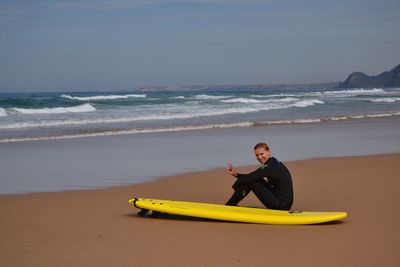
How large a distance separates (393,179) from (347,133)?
29.9ft

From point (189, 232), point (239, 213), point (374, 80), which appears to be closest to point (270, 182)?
point (239, 213)

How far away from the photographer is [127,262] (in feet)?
16.7

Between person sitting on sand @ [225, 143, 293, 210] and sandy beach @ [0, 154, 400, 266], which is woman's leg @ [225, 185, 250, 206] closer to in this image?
person sitting on sand @ [225, 143, 293, 210]

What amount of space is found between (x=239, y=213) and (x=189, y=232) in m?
0.66

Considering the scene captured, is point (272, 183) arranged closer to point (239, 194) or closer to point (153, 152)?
point (239, 194)

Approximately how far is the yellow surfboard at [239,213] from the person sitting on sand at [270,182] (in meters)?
0.22

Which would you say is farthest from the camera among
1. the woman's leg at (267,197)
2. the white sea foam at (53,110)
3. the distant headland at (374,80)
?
the distant headland at (374,80)

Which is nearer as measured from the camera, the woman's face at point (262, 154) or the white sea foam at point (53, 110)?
the woman's face at point (262, 154)

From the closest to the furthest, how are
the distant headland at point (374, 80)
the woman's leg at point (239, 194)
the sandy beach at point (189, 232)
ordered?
the sandy beach at point (189, 232)
the woman's leg at point (239, 194)
the distant headland at point (374, 80)

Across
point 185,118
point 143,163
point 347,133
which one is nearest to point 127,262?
point 143,163

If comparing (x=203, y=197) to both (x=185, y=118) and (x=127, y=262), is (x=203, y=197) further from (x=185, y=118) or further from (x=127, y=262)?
(x=185, y=118)

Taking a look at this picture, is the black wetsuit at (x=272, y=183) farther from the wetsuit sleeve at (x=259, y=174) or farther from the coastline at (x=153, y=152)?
the coastline at (x=153, y=152)

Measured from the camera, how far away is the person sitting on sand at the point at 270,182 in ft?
22.3

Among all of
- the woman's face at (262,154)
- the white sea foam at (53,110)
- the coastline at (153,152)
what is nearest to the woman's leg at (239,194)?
the woman's face at (262,154)
